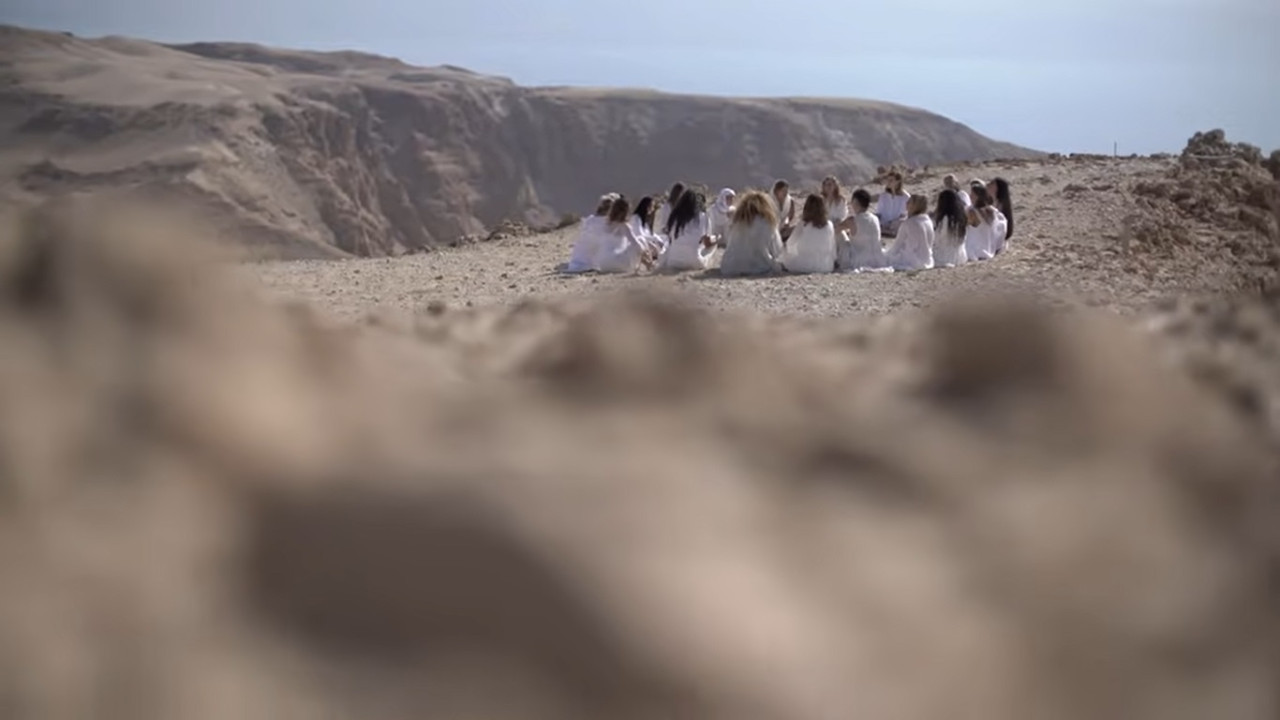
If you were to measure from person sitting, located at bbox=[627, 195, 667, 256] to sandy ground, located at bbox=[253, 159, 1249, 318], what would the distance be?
1.01 meters

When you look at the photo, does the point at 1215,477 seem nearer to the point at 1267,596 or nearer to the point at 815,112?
the point at 1267,596

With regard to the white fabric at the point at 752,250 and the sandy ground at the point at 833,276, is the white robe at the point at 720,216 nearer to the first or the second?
the sandy ground at the point at 833,276

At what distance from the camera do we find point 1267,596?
2.91ft

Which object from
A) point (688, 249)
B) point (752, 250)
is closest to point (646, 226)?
point (688, 249)

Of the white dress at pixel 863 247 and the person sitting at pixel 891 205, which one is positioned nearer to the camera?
the white dress at pixel 863 247

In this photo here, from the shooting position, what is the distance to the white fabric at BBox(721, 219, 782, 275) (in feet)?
36.9

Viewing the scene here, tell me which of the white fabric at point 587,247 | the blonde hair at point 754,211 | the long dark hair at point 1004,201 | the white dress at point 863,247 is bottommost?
the white fabric at point 587,247

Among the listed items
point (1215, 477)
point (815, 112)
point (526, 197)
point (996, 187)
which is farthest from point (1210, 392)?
point (815, 112)

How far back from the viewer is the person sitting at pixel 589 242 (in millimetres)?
12667

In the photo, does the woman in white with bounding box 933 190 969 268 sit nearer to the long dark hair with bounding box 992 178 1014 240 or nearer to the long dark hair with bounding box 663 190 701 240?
the long dark hair with bounding box 992 178 1014 240

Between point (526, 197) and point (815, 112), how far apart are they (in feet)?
58.3

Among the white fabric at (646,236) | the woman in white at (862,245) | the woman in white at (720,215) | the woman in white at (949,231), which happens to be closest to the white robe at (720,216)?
the woman in white at (720,215)

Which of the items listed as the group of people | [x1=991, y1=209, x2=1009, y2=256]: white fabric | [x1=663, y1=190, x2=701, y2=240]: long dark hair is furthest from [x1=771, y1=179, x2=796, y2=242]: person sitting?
[x1=991, y1=209, x2=1009, y2=256]: white fabric

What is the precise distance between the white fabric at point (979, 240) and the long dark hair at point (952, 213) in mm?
416
